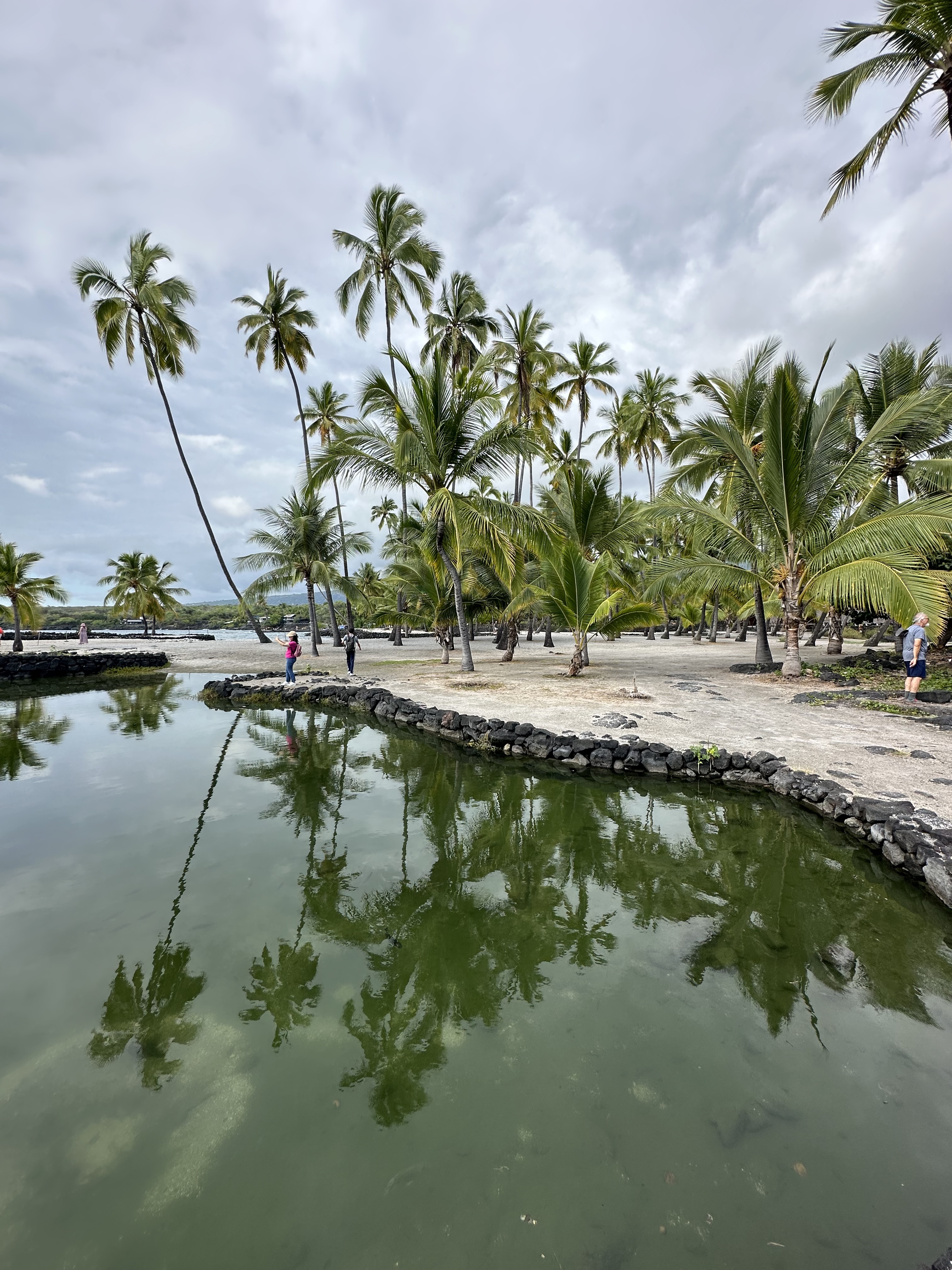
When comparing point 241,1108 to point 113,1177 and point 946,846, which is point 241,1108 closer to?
point 113,1177

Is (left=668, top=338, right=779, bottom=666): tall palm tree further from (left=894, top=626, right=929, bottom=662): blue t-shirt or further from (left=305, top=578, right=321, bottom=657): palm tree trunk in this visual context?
(left=305, top=578, right=321, bottom=657): palm tree trunk

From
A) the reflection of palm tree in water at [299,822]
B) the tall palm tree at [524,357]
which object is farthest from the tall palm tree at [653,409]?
the reflection of palm tree in water at [299,822]

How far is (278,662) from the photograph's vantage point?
22.0 metres

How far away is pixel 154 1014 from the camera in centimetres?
301

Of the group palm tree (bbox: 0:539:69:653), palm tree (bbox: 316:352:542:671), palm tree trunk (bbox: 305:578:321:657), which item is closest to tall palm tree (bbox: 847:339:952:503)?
palm tree (bbox: 316:352:542:671)

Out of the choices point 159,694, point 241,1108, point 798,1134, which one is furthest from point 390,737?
point 159,694

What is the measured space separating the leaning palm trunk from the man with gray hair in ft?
34.1

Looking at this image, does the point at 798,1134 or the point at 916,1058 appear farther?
the point at 916,1058

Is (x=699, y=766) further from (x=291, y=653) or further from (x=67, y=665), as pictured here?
(x=67, y=665)

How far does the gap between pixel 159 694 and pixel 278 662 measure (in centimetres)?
678

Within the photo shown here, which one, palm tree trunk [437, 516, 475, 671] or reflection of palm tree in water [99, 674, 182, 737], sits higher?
palm tree trunk [437, 516, 475, 671]

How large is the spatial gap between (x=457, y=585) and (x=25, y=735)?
33.4 feet

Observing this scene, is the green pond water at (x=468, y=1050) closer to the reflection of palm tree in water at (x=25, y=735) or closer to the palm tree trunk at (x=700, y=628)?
the reflection of palm tree in water at (x=25, y=735)

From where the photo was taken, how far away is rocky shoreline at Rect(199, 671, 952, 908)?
4633 millimetres
